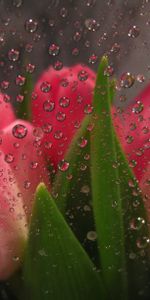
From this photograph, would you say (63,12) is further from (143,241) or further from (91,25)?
(143,241)

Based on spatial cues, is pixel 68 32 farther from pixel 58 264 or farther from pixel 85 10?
pixel 58 264

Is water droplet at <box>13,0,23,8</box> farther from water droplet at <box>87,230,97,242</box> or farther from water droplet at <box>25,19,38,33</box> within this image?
water droplet at <box>87,230,97,242</box>

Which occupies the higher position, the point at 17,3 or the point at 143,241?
the point at 17,3

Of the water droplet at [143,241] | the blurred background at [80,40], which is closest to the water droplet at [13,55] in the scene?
the blurred background at [80,40]

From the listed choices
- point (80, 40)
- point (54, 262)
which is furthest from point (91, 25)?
point (54, 262)

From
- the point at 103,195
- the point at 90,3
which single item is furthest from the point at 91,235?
the point at 90,3

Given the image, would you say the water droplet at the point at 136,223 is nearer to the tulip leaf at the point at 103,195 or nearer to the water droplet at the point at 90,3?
the tulip leaf at the point at 103,195

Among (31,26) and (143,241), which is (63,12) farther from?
(143,241)
